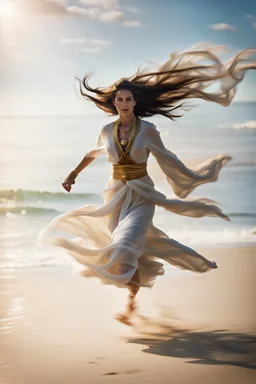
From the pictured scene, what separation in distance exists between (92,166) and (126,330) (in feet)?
22.7

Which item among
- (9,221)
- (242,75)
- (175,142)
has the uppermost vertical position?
(242,75)

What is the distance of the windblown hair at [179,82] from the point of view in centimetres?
478

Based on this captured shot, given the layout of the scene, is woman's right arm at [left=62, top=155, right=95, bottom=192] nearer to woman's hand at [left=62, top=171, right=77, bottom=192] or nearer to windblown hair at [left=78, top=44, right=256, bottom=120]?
woman's hand at [left=62, top=171, right=77, bottom=192]

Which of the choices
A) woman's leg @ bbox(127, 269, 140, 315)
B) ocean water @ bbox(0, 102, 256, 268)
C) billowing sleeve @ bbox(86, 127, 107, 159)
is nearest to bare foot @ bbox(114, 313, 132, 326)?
woman's leg @ bbox(127, 269, 140, 315)

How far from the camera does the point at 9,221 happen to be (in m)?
9.45

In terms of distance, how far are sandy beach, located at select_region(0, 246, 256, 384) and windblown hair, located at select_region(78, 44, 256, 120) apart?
1.19 metres

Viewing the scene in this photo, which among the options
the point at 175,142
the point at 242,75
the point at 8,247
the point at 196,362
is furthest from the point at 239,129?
the point at 196,362

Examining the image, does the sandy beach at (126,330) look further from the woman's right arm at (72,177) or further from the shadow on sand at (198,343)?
the woman's right arm at (72,177)

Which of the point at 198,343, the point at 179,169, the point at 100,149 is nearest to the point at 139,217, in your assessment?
the point at 179,169

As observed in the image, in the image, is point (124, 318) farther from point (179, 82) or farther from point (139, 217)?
point (179, 82)

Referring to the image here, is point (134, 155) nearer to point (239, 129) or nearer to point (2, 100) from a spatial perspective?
point (2, 100)

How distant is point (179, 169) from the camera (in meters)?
4.77

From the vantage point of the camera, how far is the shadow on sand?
3838mm

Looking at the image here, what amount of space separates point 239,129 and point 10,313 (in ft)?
21.8
